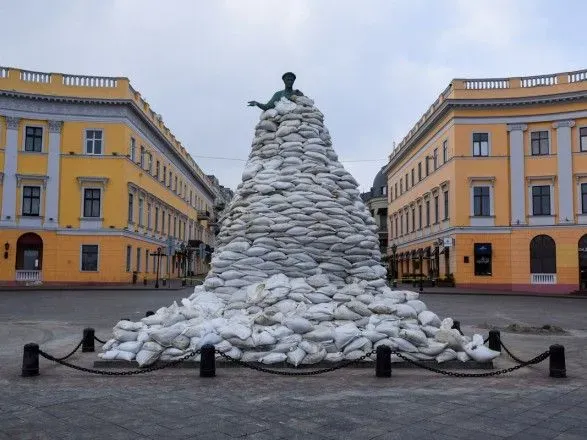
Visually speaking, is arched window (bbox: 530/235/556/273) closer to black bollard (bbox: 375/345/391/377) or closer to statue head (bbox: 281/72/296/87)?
statue head (bbox: 281/72/296/87)

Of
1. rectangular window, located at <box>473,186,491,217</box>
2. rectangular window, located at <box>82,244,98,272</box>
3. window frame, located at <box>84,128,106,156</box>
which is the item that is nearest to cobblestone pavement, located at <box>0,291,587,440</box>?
rectangular window, located at <box>82,244,98,272</box>

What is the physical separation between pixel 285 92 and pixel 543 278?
2700 cm

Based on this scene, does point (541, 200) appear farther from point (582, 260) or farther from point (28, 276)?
point (28, 276)

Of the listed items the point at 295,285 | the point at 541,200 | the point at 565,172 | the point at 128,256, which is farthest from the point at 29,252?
the point at 565,172

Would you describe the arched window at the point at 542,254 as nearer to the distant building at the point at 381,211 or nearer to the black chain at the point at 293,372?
the distant building at the point at 381,211

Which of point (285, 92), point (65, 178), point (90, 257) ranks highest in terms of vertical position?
point (65, 178)

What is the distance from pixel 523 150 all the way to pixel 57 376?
32.6m

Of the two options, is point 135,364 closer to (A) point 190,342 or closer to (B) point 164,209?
(A) point 190,342

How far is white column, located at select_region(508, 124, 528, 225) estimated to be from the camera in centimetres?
3488

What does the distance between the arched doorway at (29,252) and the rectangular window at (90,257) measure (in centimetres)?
239

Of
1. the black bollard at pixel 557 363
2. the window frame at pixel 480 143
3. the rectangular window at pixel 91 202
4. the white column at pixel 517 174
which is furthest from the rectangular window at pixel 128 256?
the black bollard at pixel 557 363

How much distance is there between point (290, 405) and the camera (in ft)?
20.6

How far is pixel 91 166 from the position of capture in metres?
35.7

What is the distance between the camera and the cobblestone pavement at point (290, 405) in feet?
17.5
